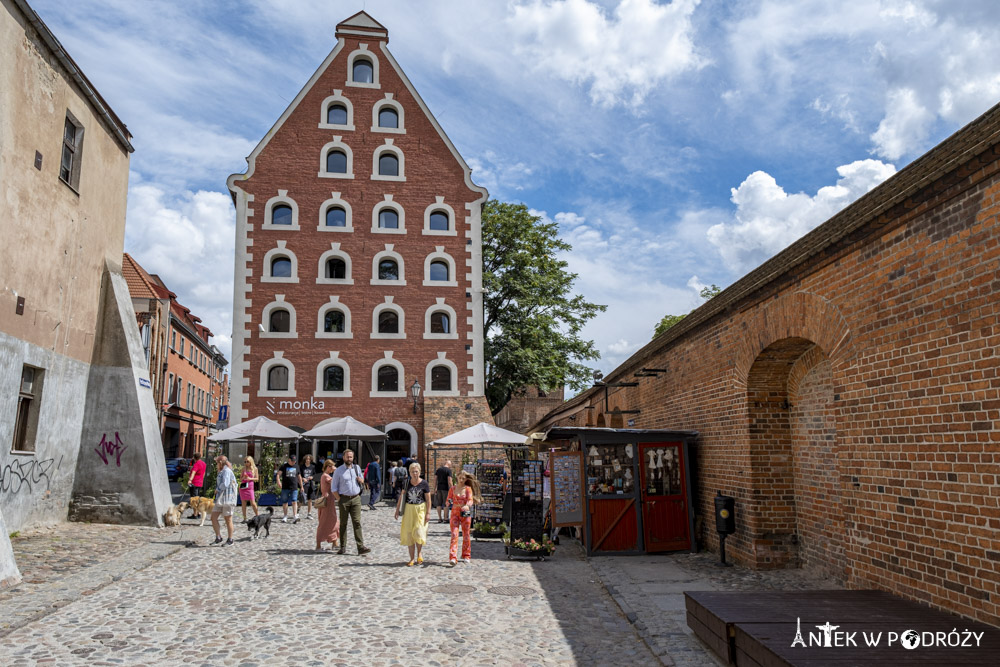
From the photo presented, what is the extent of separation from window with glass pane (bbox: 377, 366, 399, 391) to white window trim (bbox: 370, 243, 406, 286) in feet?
10.9

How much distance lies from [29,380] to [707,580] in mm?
13195

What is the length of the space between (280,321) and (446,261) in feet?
22.3

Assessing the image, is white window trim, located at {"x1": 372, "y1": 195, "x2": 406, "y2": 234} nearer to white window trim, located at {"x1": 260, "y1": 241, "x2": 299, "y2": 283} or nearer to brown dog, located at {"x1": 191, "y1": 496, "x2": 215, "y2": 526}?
white window trim, located at {"x1": 260, "y1": 241, "x2": 299, "y2": 283}

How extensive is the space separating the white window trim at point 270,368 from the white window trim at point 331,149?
728 centimetres

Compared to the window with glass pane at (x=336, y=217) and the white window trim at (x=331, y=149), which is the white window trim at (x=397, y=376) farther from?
the white window trim at (x=331, y=149)

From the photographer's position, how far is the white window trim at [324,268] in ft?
88.5

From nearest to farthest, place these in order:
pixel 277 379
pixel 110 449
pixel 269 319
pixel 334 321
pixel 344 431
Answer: pixel 110 449 < pixel 344 431 < pixel 277 379 < pixel 269 319 < pixel 334 321

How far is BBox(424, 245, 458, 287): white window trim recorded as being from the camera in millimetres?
27656

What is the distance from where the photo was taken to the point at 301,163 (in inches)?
1087

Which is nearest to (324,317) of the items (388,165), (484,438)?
(388,165)

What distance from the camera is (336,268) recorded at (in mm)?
27422

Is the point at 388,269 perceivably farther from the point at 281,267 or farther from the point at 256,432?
the point at 256,432

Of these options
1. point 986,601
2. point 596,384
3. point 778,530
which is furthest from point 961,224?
point 596,384

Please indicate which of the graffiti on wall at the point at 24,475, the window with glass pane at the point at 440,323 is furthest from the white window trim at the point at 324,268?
the graffiti on wall at the point at 24,475
